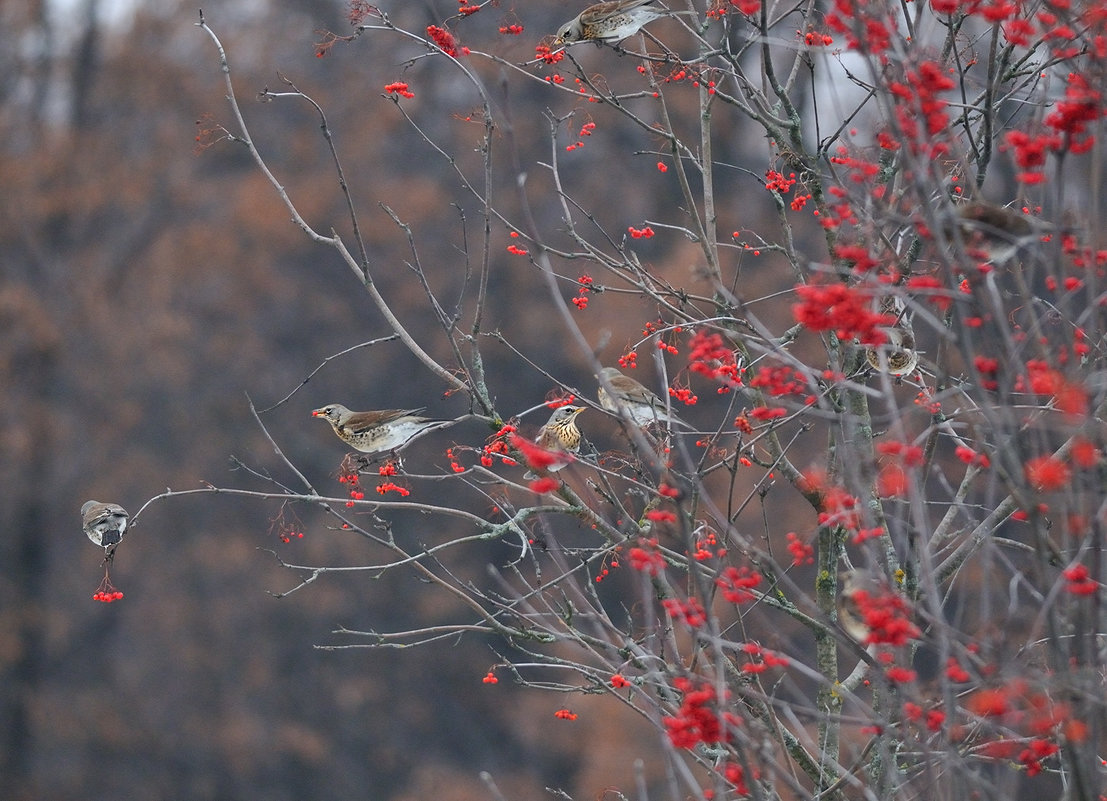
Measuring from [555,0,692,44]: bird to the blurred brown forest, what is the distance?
13.7 metres

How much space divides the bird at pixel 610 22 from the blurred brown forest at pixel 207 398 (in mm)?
13668

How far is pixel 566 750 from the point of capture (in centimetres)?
2088

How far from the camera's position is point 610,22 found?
5.63m

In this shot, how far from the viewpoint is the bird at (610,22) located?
554 cm

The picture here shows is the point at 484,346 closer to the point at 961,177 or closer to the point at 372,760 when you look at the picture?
the point at 372,760

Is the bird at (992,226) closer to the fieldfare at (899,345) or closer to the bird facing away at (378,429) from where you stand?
the fieldfare at (899,345)

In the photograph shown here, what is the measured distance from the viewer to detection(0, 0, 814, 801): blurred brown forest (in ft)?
66.8

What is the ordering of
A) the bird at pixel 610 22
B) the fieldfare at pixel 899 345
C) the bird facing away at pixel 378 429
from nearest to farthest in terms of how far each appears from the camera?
the fieldfare at pixel 899 345, the bird at pixel 610 22, the bird facing away at pixel 378 429

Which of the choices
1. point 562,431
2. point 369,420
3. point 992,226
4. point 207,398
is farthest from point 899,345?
point 207,398

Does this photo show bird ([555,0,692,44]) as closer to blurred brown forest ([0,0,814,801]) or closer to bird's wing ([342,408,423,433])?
bird's wing ([342,408,423,433])

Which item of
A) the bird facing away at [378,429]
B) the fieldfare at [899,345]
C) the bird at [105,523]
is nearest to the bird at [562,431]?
→ the bird facing away at [378,429]

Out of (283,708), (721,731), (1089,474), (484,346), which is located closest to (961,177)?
(1089,474)

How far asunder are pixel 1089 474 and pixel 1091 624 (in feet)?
1.09

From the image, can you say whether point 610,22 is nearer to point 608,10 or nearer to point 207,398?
point 608,10
